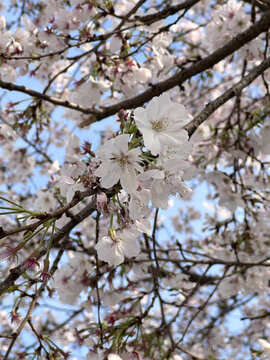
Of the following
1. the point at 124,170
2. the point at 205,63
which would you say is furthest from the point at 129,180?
the point at 205,63

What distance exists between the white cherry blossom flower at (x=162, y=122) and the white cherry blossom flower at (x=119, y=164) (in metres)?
0.06

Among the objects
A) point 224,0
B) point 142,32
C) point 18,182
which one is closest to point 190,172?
point 142,32

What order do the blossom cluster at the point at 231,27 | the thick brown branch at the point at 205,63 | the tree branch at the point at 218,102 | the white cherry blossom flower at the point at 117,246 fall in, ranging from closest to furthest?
1. the white cherry blossom flower at the point at 117,246
2. the tree branch at the point at 218,102
3. the thick brown branch at the point at 205,63
4. the blossom cluster at the point at 231,27

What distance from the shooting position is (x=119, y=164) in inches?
40.8

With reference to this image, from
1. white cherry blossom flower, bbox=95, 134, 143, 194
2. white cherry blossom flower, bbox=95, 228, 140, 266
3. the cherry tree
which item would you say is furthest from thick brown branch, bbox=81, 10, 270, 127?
white cherry blossom flower, bbox=95, 134, 143, 194

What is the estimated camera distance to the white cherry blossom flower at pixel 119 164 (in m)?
1.01

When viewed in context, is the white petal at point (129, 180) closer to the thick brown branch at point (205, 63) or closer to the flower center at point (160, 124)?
the flower center at point (160, 124)

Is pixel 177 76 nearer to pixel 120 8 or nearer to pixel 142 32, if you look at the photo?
pixel 142 32

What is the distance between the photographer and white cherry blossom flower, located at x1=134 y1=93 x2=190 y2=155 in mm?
1023

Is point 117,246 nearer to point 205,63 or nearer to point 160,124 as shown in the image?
point 160,124

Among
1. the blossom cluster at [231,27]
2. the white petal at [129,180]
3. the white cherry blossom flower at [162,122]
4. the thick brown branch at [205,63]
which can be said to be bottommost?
the white petal at [129,180]

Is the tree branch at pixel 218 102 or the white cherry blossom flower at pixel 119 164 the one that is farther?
the tree branch at pixel 218 102

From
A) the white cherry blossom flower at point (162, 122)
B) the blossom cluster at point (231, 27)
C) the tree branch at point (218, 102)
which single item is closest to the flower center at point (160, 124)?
the white cherry blossom flower at point (162, 122)

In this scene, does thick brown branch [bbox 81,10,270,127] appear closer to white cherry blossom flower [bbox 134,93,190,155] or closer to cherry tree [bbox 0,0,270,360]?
cherry tree [bbox 0,0,270,360]
